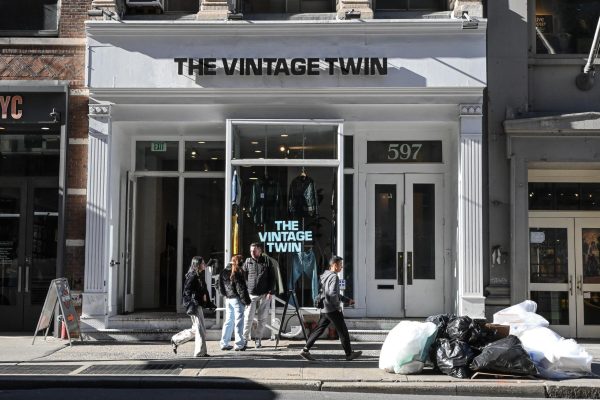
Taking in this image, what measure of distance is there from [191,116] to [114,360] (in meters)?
4.89

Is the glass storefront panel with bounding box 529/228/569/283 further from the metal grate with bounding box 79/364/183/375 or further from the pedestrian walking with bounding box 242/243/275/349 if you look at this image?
the metal grate with bounding box 79/364/183/375

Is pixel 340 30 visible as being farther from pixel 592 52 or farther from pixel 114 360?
pixel 114 360

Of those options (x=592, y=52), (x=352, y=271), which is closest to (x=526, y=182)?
(x=592, y=52)

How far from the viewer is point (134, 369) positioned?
35.0 feet

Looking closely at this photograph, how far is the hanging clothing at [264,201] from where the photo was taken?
13.9 metres

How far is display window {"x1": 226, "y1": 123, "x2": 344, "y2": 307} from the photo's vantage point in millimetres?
13789

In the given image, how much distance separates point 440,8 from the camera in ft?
46.9

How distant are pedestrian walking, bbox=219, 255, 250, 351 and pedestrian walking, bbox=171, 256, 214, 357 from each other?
438 mm

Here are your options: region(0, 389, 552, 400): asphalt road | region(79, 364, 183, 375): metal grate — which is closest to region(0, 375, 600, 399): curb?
region(0, 389, 552, 400): asphalt road

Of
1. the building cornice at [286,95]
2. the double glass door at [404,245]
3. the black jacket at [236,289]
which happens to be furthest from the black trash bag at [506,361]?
the building cornice at [286,95]

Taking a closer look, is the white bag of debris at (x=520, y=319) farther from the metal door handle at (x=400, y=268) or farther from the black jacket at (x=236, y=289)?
the black jacket at (x=236, y=289)

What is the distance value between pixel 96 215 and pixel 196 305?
3.17 m

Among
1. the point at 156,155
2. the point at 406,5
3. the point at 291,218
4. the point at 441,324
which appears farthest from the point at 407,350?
the point at 156,155

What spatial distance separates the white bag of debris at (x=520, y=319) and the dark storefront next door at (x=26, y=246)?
839 cm
